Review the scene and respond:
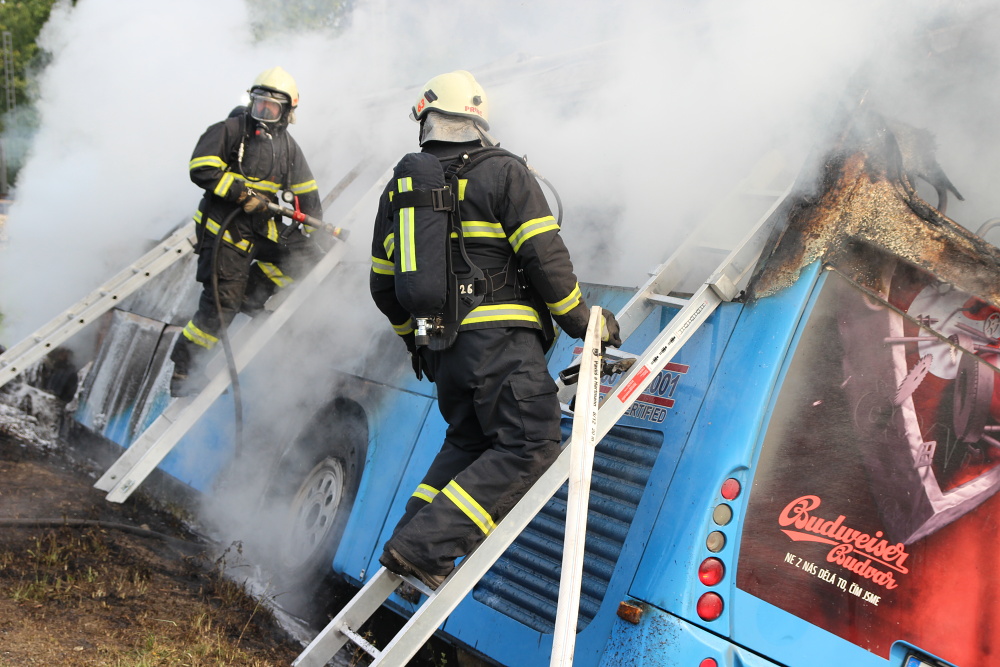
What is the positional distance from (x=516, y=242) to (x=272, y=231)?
2.42 metres

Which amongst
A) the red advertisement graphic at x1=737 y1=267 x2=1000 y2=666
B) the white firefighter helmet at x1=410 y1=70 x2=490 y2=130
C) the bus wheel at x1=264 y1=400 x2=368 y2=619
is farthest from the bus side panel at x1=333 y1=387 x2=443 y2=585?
the red advertisement graphic at x1=737 y1=267 x2=1000 y2=666

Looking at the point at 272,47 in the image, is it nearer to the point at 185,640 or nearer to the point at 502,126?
the point at 502,126

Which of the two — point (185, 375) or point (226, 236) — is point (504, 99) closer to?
point (226, 236)

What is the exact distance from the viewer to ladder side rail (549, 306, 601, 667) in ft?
7.49

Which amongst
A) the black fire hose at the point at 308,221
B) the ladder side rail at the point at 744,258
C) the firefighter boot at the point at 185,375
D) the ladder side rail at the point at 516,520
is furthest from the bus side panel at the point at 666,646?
the firefighter boot at the point at 185,375

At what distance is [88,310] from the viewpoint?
5.32 m

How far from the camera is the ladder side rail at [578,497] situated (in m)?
2.28

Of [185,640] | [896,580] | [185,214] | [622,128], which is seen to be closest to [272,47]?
[185,214]

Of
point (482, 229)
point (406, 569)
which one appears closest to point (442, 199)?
point (482, 229)

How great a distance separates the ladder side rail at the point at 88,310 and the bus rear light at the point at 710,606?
13.4ft

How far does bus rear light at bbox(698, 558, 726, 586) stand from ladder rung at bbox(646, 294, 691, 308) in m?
0.90

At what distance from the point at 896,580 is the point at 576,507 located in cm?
100

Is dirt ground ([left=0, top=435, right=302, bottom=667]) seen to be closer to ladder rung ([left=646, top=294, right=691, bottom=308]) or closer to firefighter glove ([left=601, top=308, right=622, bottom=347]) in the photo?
firefighter glove ([left=601, top=308, right=622, bottom=347])

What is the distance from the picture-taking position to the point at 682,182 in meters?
3.67
